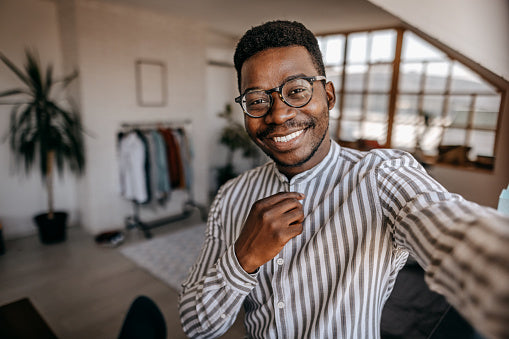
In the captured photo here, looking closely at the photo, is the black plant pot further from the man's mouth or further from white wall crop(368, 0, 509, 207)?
white wall crop(368, 0, 509, 207)

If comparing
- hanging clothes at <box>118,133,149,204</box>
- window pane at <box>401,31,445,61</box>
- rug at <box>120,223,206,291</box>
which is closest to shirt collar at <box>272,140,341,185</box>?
rug at <box>120,223,206,291</box>

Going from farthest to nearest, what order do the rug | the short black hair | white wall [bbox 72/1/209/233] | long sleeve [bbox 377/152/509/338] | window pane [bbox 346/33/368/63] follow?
1. window pane [bbox 346/33/368/63]
2. white wall [bbox 72/1/209/233]
3. the rug
4. the short black hair
5. long sleeve [bbox 377/152/509/338]

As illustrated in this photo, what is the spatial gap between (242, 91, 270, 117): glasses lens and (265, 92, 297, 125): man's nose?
0.07 feet

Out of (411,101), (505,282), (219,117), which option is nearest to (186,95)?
(219,117)

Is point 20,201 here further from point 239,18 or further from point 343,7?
point 343,7

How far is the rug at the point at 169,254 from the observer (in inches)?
117

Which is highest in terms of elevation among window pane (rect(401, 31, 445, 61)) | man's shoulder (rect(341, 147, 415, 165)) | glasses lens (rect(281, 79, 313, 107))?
window pane (rect(401, 31, 445, 61))

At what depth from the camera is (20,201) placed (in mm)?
3664

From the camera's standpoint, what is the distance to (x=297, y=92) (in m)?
0.79

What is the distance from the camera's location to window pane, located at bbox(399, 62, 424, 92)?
491 centimetres

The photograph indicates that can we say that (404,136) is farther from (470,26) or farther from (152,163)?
(470,26)

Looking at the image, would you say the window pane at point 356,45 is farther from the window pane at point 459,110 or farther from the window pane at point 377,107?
the window pane at point 459,110

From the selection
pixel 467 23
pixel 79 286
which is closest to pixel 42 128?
pixel 79 286

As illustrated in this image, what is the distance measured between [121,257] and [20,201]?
5.05 feet
